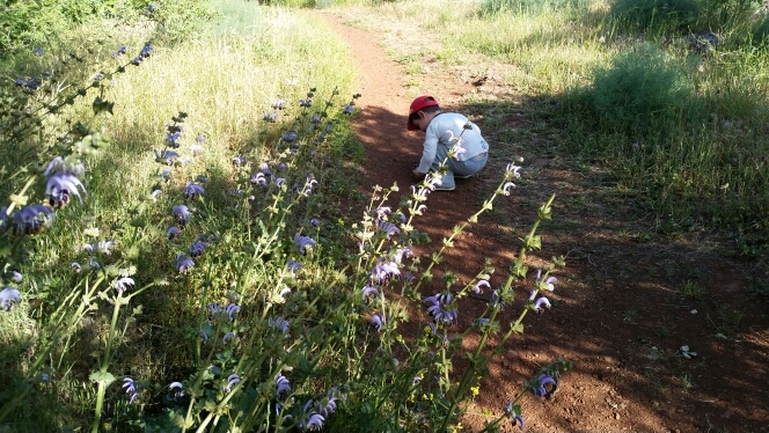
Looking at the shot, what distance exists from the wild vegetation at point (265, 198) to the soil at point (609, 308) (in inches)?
7.3

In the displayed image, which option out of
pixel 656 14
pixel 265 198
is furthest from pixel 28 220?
pixel 656 14

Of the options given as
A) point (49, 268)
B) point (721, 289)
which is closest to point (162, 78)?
point (49, 268)

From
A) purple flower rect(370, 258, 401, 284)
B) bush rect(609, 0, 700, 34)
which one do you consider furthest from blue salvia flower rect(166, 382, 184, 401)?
bush rect(609, 0, 700, 34)

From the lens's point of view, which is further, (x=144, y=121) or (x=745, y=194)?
(x=144, y=121)

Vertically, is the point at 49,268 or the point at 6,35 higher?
the point at 6,35

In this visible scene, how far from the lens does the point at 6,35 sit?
24.8 ft

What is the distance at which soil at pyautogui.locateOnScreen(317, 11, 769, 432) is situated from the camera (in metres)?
3.14

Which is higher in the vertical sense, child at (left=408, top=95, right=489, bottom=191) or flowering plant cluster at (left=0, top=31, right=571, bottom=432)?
flowering plant cluster at (left=0, top=31, right=571, bottom=432)

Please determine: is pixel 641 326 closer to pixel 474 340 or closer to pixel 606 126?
pixel 474 340

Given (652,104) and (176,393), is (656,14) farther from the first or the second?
(176,393)

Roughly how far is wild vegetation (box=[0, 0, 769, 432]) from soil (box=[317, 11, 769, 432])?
185mm

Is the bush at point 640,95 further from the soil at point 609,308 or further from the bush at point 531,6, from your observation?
the bush at point 531,6

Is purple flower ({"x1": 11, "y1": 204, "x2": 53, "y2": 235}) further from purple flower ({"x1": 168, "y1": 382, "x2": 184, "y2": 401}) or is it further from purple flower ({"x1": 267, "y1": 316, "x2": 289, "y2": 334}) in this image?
purple flower ({"x1": 168, "y1": 382, "x2": 184, "y2": 401})

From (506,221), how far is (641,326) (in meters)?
1.56
